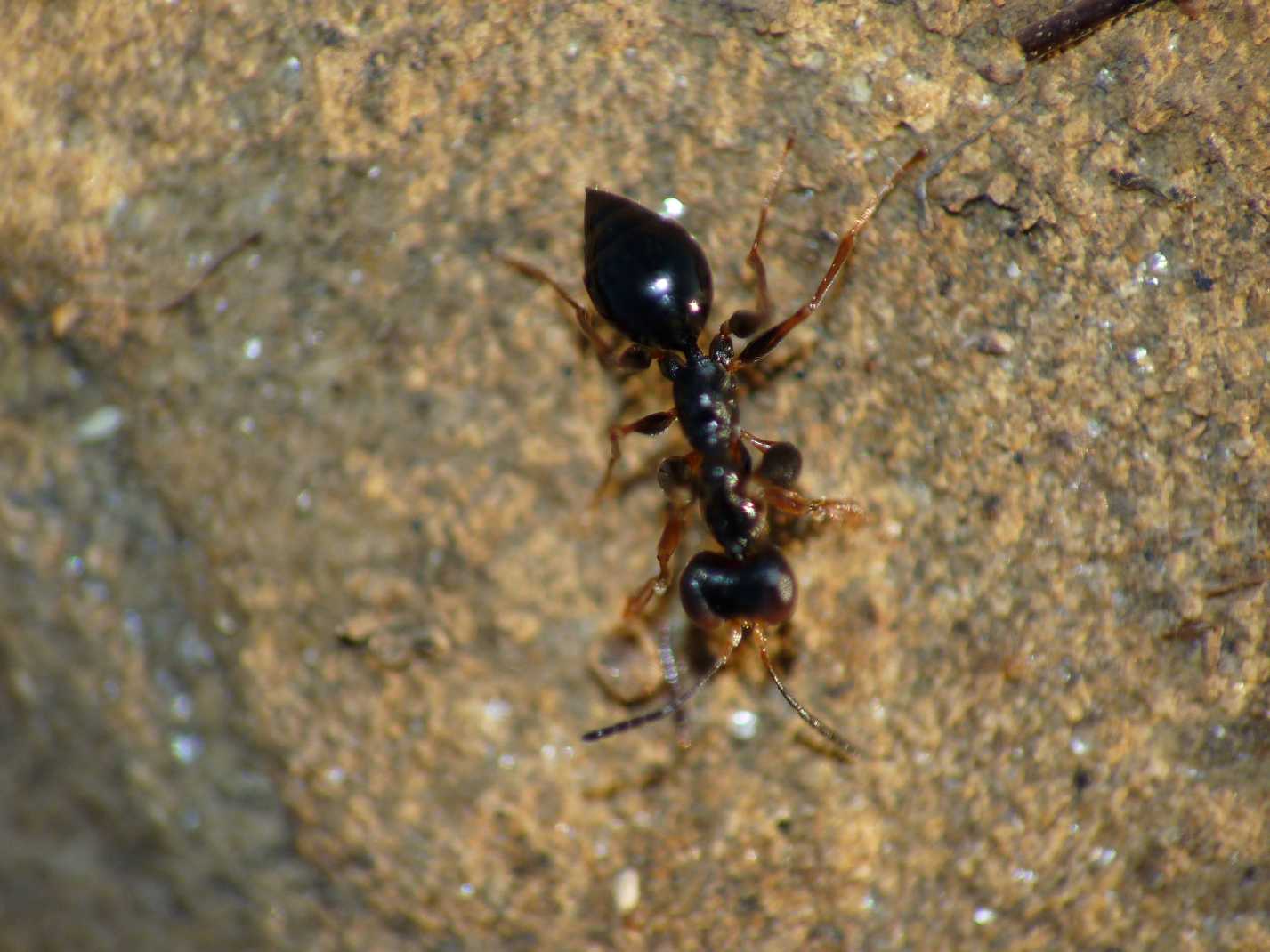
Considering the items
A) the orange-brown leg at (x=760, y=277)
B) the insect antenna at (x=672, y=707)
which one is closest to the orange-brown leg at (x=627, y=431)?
the orange-brown leg at (x=760, y=277)

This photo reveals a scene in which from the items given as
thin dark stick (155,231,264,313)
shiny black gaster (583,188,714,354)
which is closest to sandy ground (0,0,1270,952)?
thin dark stick (155,231,264,313)

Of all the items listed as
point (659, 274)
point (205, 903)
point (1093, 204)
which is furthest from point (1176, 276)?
point (205, 903)

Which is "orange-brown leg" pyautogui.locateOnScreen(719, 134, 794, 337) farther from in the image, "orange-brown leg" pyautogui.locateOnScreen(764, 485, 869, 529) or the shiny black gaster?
"orange-brown leg" pyautogui.locateOnScreen(764, 485, 869, 529)

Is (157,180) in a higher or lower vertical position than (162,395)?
higher

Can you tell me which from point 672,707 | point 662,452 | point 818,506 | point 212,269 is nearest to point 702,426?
point 662,452

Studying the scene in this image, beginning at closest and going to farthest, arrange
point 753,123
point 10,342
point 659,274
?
point 659,274
point 753,123
point 10,342

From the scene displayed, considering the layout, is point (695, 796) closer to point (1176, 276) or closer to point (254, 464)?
point (254, 464)
